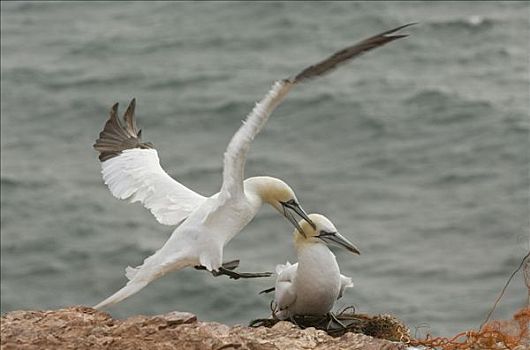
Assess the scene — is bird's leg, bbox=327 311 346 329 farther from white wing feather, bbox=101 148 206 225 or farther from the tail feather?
the tail feather

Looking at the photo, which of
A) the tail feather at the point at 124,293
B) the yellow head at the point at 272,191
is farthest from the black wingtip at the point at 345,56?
the tail feather at the point at 124,293

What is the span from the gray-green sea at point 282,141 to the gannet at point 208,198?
5.95 m

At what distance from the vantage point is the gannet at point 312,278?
7.32 meters

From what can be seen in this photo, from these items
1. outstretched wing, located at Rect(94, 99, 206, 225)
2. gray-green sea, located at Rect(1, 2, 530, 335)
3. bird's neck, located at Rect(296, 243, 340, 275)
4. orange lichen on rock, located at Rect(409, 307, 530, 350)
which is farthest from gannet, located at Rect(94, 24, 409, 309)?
gray-green sea, located at Rect(1, 2, 530, 335)

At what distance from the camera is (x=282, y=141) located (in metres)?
17.4

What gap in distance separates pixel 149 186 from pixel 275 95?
190 cm

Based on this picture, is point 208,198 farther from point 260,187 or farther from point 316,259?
point 316,259

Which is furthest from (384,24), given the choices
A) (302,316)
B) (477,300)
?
(302,316)

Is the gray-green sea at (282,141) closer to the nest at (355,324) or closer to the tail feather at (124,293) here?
the nest at (355,324)

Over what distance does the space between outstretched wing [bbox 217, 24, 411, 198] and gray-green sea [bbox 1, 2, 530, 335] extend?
6978 millimetres

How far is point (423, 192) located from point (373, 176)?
68 cm

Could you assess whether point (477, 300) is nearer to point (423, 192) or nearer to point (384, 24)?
point (423, 192)

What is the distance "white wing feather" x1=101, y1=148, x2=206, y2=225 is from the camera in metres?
7.74

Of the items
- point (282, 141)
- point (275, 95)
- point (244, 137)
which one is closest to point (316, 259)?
point (244, 137)
